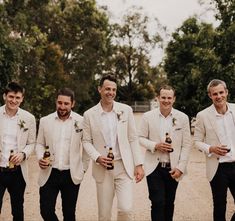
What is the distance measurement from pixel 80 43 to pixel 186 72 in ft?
30.2

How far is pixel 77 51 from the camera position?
35438mm

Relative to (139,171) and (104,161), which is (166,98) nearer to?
(139,171)

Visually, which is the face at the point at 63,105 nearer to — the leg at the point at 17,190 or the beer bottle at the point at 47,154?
the beer bottle at the point at 47,154

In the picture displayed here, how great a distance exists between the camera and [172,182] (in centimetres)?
690

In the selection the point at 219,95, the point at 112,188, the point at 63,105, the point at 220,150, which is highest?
the point at 219,95

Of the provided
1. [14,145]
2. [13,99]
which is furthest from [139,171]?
[13,99]

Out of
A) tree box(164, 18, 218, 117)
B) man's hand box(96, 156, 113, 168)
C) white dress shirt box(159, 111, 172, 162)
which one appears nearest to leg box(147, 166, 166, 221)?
white dress shirt box(159, 111, 172, 162)

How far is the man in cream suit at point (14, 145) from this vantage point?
643 centimetres

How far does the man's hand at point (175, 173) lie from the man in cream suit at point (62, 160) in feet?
4.29

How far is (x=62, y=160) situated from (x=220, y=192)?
2327 mm

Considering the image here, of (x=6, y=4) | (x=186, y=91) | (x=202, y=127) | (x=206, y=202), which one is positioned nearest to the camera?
(x=202, y=127)

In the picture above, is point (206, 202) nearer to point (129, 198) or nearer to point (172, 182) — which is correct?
point (172, 182)

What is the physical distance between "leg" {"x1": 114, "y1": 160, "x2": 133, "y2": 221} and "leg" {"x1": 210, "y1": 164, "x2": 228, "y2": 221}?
50.4 inches

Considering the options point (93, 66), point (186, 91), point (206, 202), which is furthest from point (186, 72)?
point (206, 202)
